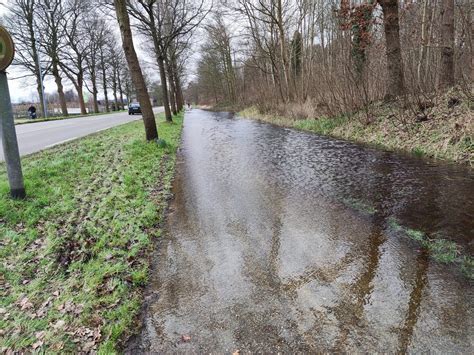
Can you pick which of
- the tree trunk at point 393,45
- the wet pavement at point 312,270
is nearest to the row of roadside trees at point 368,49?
the tree trunk at point 393,45

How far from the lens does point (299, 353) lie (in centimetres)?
219

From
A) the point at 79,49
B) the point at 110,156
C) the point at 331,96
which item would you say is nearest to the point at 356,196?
the point at 110,156

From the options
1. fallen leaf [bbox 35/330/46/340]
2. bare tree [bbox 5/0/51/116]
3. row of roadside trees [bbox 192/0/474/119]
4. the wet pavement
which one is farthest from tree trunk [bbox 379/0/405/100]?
bare tree [bbox 5/0/51/116]

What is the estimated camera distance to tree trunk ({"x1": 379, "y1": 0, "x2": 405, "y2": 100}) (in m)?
10.9

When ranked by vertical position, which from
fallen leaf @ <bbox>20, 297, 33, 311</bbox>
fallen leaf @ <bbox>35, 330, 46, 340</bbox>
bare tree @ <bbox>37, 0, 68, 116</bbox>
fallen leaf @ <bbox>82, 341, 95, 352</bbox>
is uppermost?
bare tree @ <bbox>37, 0, 68, 116</bbox>

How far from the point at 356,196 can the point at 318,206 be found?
2.81ft

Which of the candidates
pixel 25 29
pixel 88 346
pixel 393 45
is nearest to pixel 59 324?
pixel 88 346

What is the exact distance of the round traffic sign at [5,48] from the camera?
14.6 feet

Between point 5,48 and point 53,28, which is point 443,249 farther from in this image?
point 53,28

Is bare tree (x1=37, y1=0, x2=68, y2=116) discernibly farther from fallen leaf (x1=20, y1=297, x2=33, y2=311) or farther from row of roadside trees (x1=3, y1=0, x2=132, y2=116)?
fallen leaf (x1=20, y1=297, x2=33, y2=311)

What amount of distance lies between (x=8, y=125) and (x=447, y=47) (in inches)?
436

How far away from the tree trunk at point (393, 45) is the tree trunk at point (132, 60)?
839cm

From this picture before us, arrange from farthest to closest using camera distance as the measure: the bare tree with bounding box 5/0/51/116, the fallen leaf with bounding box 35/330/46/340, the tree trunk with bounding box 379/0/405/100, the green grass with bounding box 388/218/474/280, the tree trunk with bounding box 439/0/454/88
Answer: the bare tree with bounding box 5/0/51/116 → the tree trunk with bounding box 379/0/405/100 → the tree trunk with bounding box 439/0/454/88 → the green grass with bounding box 388/218/474/280 → the fallen leaf with bounding box 35/330/46/340

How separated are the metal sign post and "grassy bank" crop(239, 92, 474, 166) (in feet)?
28.1
